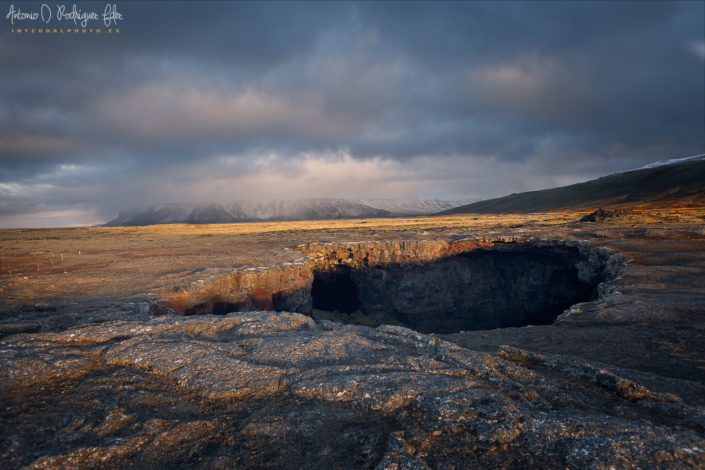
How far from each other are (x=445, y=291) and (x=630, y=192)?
114151mm

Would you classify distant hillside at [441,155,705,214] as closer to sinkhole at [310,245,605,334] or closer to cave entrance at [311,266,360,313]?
sinkhole at [310,245,605,334]

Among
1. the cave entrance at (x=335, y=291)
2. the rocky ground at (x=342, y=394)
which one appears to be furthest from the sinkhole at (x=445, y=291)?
the rocky ground at (x=342, y=394)

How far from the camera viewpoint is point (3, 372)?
6305 millimetres

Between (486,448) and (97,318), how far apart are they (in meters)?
13.1

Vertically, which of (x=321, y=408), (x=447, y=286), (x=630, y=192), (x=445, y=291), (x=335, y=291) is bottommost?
(x=445, y=291)

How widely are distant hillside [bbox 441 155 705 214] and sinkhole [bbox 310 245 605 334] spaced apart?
80.5 meters

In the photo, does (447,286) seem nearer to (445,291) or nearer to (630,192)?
(445,291)

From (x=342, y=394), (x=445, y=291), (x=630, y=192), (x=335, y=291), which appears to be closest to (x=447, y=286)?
(x=445, y=291)

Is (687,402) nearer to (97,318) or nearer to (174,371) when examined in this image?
(174,371)

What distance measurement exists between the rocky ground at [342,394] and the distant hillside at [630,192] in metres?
106

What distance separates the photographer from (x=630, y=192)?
106500 mm

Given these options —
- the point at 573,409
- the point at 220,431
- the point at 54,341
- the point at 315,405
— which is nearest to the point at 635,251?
the point at 573,409

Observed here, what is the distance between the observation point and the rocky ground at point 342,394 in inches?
182

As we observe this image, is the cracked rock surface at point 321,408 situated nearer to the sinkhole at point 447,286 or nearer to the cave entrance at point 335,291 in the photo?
the sinkhole at point 447,286
